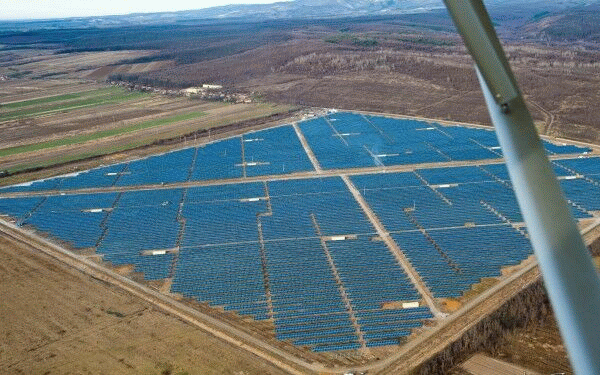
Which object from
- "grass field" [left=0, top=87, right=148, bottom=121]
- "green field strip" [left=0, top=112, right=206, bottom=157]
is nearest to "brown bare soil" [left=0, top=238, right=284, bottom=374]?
"green field strip" [left=0, top=112, right=206, bottom=157]

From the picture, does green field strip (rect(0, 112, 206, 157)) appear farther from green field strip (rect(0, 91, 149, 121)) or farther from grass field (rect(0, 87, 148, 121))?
green field strip (rect(0, 91, 149, 121))

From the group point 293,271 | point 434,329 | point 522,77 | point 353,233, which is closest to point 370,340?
point 434,329

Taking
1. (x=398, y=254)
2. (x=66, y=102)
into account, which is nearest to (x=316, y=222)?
(x=398, y=254)

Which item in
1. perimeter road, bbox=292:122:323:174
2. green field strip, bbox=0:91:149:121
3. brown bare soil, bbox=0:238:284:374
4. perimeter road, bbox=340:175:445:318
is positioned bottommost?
brown bare soil, bbox=0:238:284:374

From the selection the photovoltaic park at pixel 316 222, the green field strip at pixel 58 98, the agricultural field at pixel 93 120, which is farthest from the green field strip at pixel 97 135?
the green field strip at pixel 58 98

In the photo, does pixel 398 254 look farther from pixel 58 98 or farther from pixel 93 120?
pixel 58 98

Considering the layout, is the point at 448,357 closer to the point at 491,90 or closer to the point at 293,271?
the point at 293,271
